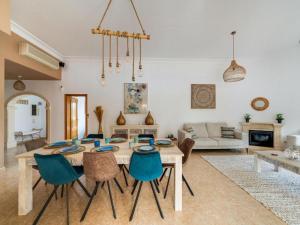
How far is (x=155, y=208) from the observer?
1938 mm

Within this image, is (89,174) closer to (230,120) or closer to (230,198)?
(230,198)

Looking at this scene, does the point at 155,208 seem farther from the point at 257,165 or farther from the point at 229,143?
the point at 229,143

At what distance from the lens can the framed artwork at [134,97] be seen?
194 inches

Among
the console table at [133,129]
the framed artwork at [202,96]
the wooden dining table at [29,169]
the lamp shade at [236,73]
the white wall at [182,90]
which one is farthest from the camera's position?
the framed artwork at [202,96]

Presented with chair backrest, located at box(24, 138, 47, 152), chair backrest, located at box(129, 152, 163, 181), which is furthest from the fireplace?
chair backrest, located at box(24, 138, 47, 152)

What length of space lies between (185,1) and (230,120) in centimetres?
405

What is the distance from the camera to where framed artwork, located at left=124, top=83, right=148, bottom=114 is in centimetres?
493

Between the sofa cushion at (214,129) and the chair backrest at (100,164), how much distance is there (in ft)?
12.8

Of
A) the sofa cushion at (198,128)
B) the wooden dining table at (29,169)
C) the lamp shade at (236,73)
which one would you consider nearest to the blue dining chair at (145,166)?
the wooden dining table at (29,169)

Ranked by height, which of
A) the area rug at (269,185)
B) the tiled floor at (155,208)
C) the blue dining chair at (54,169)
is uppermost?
the blue dining chair at (54,169)

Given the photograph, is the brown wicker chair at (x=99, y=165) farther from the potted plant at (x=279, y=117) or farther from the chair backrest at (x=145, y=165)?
the potted plant at (x=279, y=117)

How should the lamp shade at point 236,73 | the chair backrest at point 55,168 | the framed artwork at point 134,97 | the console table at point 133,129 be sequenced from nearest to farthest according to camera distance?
the chair backrest at point 55,168, the lamp shade at point 236,73, the console table at point 133,129, the framed artwork at point 134,97

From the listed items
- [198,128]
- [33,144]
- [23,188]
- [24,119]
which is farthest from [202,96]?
[24,119]

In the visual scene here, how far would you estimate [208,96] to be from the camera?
5059 mm
